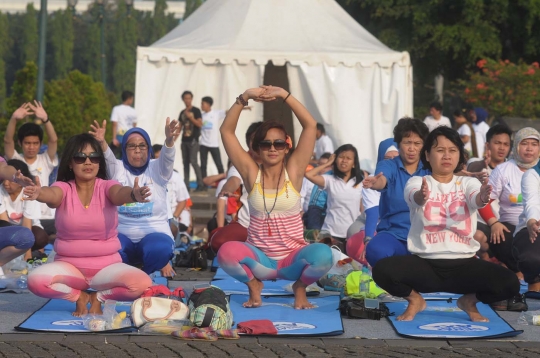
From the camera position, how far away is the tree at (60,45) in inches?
2579

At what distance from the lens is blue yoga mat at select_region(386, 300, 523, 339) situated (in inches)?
281

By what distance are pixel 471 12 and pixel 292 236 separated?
76.6 feet

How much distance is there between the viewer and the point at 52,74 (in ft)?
221

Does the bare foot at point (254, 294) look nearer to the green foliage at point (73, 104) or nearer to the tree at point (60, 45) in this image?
the green foliage at point (73, 104)

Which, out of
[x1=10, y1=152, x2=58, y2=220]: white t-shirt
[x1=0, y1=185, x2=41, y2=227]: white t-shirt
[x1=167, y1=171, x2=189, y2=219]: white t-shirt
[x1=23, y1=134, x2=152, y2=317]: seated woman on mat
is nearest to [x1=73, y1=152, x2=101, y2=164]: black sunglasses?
[x1=23, y1=134, x2=152, y2=317]: seated woman on mat

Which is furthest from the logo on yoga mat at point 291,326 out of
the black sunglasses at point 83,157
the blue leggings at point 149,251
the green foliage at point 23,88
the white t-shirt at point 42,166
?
the green foliage at point 23,88

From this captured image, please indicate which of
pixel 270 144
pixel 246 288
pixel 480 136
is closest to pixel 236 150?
pixel 270 144

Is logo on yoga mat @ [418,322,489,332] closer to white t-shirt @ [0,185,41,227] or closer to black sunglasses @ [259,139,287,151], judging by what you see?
black sunglasses @ [259,139,287,151]

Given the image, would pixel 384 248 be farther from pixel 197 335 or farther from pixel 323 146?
pixel 323 146

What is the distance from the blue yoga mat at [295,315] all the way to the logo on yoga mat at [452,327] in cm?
61

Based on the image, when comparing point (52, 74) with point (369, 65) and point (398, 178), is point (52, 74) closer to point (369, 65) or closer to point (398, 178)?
point (369, 65)

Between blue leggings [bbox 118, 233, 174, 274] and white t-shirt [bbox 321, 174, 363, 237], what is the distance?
366 centimetres

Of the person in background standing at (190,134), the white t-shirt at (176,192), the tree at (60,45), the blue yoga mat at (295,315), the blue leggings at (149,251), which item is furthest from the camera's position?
the tree at (60,45)

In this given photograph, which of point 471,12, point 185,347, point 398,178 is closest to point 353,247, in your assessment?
point 398,178
